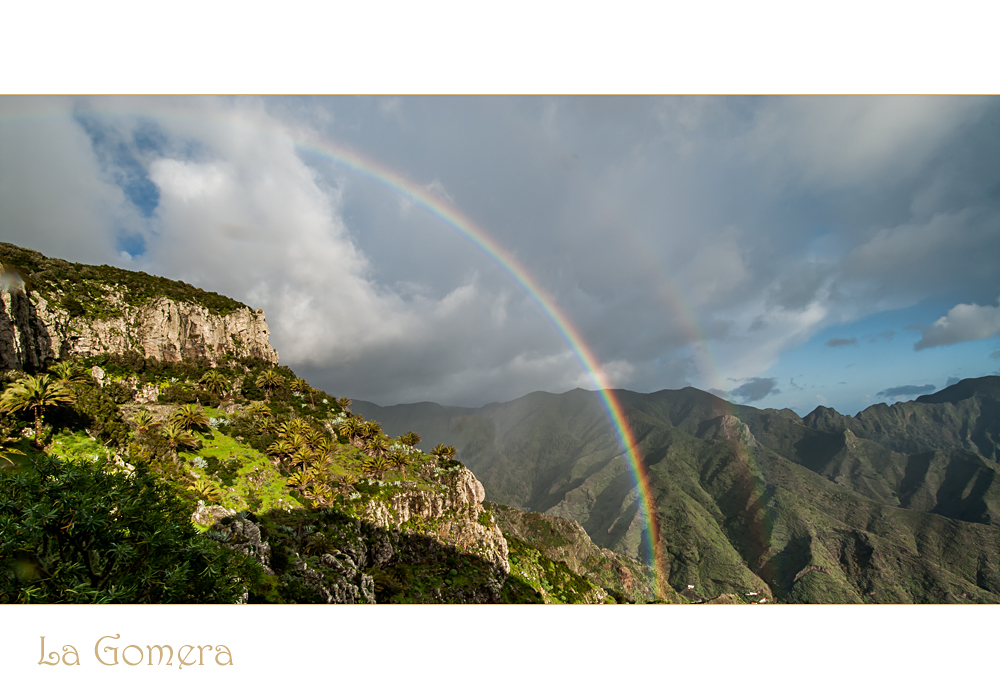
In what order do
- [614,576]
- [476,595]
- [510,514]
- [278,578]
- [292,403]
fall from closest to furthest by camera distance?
[278,578]
[476,595]
[292,403]
[614,576]
[510,514]

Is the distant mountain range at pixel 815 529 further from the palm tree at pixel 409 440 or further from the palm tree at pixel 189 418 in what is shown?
the palm tree at pixel 189 418

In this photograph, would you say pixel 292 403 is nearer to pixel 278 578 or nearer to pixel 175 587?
pixel 278 578

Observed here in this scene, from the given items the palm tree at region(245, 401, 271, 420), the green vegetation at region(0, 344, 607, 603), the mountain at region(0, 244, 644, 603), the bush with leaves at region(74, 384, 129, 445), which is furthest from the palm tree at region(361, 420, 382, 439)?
the bush with leaves at region(74, 384, 129, 445)

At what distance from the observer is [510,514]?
104312 millimetres

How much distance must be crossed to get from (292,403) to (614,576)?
3545 inches

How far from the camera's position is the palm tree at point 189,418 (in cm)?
3123

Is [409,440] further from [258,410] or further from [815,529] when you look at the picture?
[815,529]

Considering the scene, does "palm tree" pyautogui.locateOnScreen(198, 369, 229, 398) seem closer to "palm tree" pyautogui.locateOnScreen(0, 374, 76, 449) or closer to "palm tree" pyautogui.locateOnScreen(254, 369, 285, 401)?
"palm tree" pyautogui.locateOnScreen(254, 369, 285, 401)

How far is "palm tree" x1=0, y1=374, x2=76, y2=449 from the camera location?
21000 mm

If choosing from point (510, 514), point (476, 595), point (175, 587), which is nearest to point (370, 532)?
point (476, 595)

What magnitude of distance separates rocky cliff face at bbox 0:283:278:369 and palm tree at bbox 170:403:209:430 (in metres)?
11.7

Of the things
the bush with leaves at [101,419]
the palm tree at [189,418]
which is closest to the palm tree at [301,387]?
the palm tree at [189,418]

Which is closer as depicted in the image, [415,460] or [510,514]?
[415,460]

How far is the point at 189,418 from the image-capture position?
31859 mm
